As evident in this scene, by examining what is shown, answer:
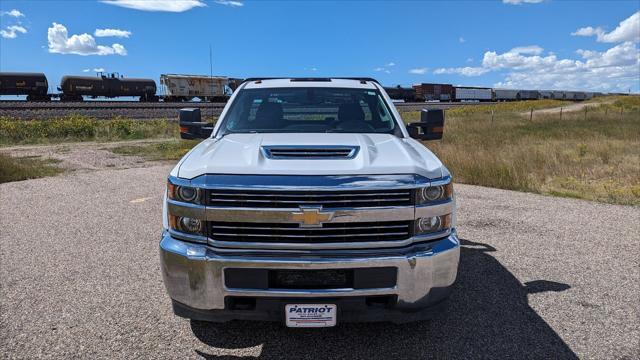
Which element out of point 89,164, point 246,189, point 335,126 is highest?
point 335,126

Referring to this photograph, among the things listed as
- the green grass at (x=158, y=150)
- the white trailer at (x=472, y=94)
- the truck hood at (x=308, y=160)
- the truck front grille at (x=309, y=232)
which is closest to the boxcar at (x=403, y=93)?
the white trailer at (x=472, y=94)

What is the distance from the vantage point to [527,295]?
414 cm

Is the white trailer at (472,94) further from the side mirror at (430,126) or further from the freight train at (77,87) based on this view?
the side mirror at (430,126)

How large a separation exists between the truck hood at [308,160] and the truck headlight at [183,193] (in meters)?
0.08

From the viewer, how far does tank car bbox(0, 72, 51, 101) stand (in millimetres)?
43125

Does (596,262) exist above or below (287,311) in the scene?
below

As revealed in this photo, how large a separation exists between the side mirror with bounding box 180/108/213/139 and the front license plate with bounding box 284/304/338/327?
2215 millimetres

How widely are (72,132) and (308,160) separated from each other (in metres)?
21.1

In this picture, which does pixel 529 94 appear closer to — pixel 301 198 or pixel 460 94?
pixel 460 94

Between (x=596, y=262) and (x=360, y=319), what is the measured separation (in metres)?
3.49

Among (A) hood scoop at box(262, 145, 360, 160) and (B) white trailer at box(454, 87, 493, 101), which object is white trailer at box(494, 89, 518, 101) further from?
(A) hood scoop at box(262, 145, 360, 160)

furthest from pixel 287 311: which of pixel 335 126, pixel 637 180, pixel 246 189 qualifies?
pixel 637 180

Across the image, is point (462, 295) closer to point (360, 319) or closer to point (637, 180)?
point (360, 319)

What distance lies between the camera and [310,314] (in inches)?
110
